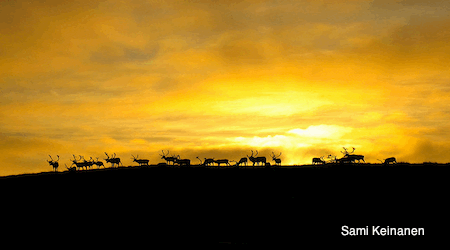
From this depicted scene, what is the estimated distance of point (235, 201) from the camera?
47219mm

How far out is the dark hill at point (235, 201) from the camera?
40875 mm

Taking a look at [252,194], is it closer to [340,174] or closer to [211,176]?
[211,176]

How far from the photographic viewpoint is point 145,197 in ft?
164

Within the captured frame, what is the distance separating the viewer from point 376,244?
118ft

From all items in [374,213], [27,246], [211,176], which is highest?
[211,176]

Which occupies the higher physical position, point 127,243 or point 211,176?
point 211,176

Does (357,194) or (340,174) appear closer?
(357,194)

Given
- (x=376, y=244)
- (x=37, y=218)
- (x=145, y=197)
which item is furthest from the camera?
(x=145, y=197)

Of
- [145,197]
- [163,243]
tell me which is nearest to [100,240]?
[163,243]

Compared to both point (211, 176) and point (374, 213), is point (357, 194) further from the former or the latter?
point (211, 176)

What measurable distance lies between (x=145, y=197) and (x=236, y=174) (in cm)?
1172

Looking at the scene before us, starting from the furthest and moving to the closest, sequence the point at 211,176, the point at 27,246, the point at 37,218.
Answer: the point at 211,176
the point at 37,218
the point at 27,246

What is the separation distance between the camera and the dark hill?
1609 inches

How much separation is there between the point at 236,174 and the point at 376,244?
22290 mm
